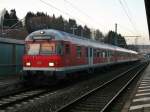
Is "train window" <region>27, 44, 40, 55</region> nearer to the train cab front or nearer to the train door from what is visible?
the train cab front

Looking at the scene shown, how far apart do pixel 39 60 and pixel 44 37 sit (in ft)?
4.26

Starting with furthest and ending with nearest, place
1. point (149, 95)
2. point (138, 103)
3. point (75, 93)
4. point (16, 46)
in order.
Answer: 1. point (16, 46)
2. point (75, 93)
3. point (149, 95)
4. point (138, 103)

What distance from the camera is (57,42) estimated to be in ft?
64.7

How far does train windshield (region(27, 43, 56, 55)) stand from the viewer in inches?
778

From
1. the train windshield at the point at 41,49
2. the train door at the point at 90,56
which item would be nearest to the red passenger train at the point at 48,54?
the train windshield at the point at 41,49

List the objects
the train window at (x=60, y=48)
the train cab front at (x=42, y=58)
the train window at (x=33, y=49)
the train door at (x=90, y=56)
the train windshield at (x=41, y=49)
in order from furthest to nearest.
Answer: the train door at (x=90, y=56) → the train window at (x=33, y=49) → the train windshield at (x=41, y=49) → the train window at (x=60, y=48) → the train cab front at (x=42, y=58)

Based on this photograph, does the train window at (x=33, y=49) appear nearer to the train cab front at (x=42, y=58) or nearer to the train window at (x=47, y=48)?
the train cab front at (x=42, y=58)

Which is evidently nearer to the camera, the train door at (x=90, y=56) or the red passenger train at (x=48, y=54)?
the red passenger train at (x=48, y=54)

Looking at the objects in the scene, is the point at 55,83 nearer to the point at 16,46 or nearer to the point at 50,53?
the point at 50,53

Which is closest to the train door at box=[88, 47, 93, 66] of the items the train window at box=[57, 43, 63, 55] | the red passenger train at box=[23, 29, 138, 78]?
the red passenger train at box=[23, 29, 138, 78]

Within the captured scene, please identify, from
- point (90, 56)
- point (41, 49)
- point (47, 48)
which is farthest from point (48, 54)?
point (90, 56)

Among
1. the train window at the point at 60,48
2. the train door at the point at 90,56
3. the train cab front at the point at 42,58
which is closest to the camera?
the train cab front at the point at 42,58

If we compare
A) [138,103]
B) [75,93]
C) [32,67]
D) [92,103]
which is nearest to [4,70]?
[32,67]

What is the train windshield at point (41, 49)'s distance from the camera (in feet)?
64.8
